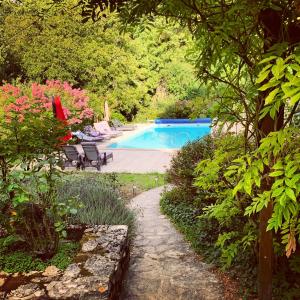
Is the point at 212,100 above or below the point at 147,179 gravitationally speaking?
Result: above

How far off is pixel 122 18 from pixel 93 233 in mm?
2435

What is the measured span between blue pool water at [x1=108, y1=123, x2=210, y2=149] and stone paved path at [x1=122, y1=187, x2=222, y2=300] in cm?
1174

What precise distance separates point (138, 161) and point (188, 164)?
20.8 feet

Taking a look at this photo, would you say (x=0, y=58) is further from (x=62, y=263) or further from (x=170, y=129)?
(x=62, y=263)

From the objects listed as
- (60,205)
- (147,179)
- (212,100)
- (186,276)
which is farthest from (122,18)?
(147,179)

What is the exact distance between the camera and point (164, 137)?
21688 millimetres

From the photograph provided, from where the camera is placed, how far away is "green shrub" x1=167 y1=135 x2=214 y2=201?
7.23m

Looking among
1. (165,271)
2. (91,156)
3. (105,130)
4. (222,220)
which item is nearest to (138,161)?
(91,156)

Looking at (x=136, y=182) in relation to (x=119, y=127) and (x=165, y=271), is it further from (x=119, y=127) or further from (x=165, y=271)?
(x=119, y=127)

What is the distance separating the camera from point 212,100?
3.46m

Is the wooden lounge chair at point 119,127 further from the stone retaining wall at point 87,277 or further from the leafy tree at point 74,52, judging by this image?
the stone retaining wall at point 87,277

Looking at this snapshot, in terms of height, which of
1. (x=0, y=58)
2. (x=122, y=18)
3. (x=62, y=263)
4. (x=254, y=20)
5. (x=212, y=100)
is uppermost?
(x=0, y=58)

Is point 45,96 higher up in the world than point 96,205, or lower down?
higher up

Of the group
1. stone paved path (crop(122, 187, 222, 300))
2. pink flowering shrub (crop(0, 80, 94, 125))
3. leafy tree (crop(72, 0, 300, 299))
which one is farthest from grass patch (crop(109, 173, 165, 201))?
leafy tree (crop(72, 0, 300, 299))
